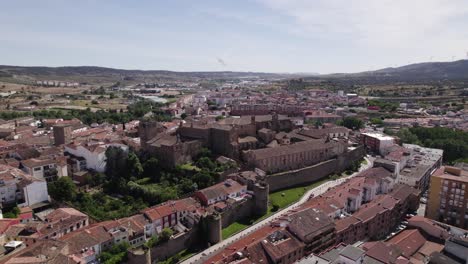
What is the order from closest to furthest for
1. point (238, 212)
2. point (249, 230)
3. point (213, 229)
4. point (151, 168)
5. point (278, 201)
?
point (213, 229) < point (249, 230) < point (238, 212) < point (278, 201) < point (151, 168)

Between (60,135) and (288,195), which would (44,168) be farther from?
(288,195)

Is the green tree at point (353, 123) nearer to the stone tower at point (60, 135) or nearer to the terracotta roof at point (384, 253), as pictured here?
the terracotta roof at point (384, 253)

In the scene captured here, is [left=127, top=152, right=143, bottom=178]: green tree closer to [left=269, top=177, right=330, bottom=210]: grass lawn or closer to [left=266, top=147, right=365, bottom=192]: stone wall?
[left=266, top=147, right=365, bottom=192]: stone wall

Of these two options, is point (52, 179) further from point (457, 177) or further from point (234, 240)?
point (457, 177)

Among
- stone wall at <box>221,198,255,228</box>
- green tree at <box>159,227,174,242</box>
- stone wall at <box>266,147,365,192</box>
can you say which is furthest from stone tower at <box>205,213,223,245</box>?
stone wall at <box>266,147,365,192</box>

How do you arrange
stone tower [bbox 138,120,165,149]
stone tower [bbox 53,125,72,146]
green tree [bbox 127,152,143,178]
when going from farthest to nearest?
1. stone tower [bbox 53,125,72,146]
2. stone tower [bbox 138,120,165,149]
3. green tree [bbox 127,152,143,178]

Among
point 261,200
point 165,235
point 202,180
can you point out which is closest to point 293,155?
point 261,200

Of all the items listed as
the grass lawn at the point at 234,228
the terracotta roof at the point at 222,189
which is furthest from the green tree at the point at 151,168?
the grass lawn at the point at 234,228

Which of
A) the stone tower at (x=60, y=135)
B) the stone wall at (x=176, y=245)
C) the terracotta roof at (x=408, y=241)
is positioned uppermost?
the stone tower at (x=60, y=135)

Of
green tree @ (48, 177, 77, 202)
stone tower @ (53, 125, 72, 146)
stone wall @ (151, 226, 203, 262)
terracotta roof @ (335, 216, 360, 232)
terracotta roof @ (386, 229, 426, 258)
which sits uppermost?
stone tower @ (53, 125, 72, 146)
